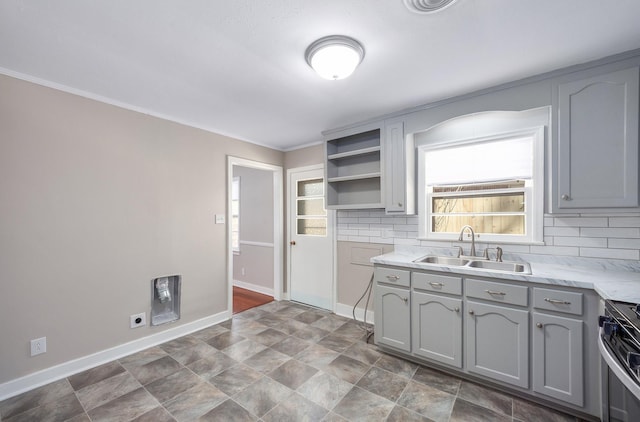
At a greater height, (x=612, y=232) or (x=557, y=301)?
(x=612, y=232)

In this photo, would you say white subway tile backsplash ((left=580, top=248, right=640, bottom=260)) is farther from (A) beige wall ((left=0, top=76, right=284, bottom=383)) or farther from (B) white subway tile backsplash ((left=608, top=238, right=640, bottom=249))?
(A) beige wall ((left=0, top=76, right=284, bottom=383))

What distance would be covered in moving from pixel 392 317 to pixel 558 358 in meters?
1.19

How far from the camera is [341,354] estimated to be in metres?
2.68

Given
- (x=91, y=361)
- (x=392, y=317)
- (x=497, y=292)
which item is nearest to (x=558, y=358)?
(x=497, y=292)

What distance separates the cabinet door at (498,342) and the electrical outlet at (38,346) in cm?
340

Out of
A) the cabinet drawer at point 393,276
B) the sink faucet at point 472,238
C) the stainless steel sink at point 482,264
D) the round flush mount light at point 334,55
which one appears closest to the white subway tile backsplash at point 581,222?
the stainless steel sink at point 482,264

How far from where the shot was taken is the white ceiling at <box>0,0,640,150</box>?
147 cm

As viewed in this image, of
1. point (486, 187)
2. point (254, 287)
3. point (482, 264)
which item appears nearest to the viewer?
point (482, 264)

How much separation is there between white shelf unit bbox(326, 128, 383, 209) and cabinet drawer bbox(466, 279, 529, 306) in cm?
135

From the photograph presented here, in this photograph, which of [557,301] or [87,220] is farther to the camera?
[87,220]

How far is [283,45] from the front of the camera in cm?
177

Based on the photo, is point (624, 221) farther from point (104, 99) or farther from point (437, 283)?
point (104, 99)

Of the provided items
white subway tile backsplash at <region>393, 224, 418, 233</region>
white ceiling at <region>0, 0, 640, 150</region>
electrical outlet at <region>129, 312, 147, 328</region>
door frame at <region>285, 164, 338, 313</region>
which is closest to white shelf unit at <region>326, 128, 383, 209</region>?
door frame at <region>285, 164, 338, 313</region>

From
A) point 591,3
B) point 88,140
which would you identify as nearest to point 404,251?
point 591,3
